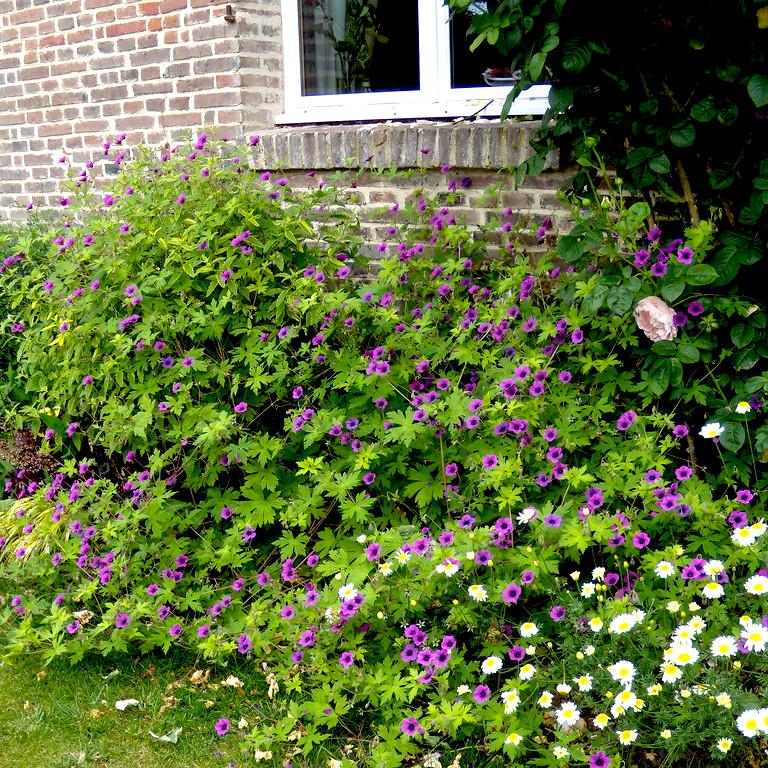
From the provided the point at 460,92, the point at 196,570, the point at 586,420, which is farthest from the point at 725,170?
the point at 196,570

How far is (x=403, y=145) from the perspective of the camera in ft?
14.3

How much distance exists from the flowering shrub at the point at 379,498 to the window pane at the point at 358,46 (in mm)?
807

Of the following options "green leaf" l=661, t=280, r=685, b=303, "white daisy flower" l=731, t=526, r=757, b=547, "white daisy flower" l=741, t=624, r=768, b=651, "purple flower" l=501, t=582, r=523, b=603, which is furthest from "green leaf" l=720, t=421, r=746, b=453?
"purple flower" l=501, t=582, r=523, b=603

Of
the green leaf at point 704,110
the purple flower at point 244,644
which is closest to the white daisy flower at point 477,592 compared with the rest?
the purple flower at point 244,644

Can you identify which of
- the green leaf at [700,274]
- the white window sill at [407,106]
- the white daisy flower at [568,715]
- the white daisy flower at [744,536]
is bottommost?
the white daisy flower at [568,715]

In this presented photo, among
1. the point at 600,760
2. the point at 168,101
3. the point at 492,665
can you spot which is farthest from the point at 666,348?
the point at 168,101

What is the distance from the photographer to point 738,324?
3225 millimetres

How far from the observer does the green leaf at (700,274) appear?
3.13 m

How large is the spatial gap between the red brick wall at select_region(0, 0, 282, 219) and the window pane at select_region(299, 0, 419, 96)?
196 mm

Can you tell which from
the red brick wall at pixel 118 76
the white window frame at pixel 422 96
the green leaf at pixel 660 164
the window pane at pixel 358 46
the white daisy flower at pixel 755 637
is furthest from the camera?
the red brick wall at pixel 118 76

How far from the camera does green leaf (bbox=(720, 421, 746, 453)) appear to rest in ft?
10.2

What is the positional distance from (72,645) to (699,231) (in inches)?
104

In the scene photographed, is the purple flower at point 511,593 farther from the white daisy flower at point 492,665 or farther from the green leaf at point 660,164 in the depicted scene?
the green leaf at point 660,164

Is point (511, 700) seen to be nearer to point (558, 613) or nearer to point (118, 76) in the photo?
point (558, 613)
